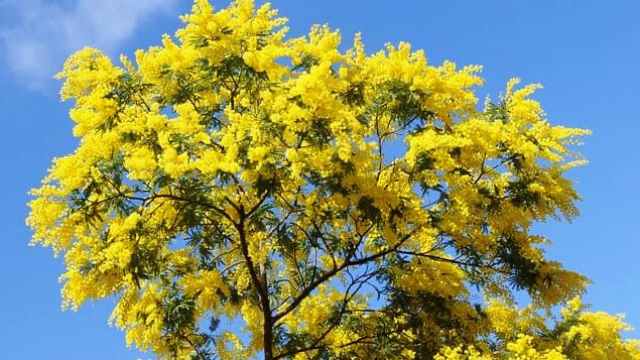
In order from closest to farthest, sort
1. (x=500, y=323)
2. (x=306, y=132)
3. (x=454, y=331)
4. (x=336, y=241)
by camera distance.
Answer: (x=306, y=132), (x=336, y=241), (x=454, y=331), (x=500, y=323)

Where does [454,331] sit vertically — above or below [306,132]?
below

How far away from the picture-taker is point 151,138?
12.2 meters

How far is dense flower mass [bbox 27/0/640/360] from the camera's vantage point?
11.9m

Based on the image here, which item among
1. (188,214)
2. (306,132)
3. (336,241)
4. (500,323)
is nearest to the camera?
(306,132)

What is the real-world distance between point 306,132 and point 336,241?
104 inches

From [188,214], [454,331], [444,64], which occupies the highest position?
[444,64]

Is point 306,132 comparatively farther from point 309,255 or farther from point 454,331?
point 454,331

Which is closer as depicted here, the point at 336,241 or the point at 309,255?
the point at 336,241

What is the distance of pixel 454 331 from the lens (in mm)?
14617

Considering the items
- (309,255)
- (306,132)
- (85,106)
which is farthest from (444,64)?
(85,106)

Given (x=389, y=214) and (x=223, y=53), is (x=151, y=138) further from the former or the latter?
(x=389, y=214)

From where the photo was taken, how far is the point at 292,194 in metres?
13.4

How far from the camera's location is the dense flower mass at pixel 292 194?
11.9m

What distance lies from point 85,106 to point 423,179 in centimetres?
523
